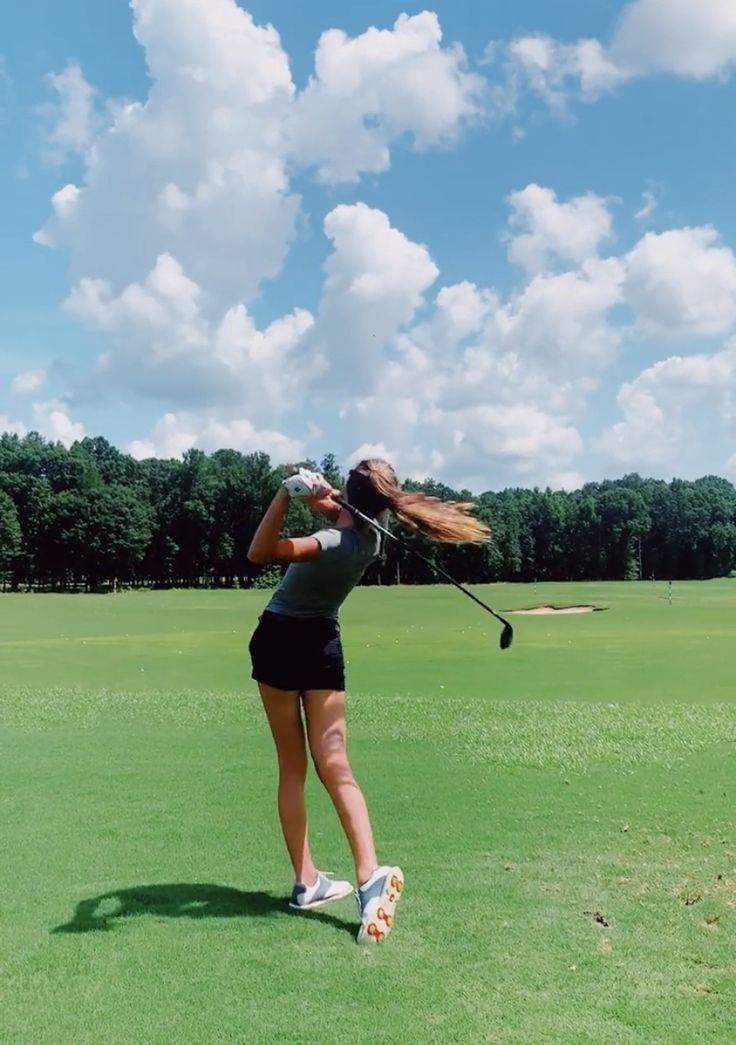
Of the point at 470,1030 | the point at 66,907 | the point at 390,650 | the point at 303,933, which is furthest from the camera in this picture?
the point at 390,650

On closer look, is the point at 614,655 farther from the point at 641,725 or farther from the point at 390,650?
the point at 641,725

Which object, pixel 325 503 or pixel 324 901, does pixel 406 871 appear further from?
pixel 325 503

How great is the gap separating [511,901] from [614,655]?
15617 millimetres

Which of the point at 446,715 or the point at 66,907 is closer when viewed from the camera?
the point at 66,907

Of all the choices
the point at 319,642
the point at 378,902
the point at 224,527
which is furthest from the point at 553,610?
the point at 224,527

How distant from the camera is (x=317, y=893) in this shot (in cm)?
491

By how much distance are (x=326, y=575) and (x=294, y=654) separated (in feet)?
1.44

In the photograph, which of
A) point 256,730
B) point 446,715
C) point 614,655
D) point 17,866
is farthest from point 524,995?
point 614,655

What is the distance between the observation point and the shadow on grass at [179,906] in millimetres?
4578

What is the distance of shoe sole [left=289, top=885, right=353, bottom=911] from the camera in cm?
482

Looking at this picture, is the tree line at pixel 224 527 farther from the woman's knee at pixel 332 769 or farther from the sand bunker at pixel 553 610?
the woman's knee at pixel 332 769

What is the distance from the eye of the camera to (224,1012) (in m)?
3.64

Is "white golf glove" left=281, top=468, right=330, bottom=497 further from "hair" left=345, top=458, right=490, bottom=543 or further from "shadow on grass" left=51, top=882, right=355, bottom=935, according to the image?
"shadow on grass" left=51, top=882, right=355, bottom=935

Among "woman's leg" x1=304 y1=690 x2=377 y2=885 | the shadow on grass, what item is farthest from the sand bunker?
the shadow on grass
